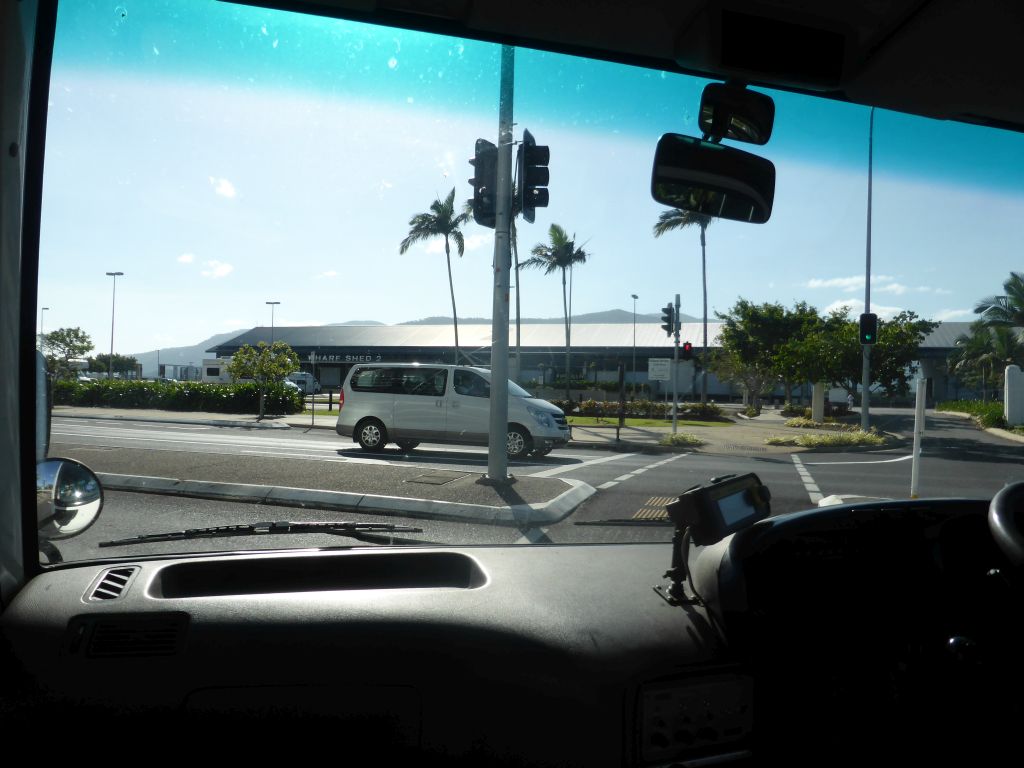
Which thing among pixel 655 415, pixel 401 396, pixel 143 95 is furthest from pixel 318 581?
pixel 655 415

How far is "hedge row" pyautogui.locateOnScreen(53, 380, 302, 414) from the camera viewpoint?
2.45 metres

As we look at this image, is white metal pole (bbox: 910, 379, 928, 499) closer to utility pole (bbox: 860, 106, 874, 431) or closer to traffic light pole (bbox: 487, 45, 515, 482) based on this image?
utility pole (bbox: 860, 106, 874, 431)

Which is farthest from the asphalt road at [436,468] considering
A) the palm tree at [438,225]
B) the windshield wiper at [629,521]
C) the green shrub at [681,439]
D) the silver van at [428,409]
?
the palm tree at [438,225]

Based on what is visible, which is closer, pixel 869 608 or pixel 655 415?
pixel 869 608

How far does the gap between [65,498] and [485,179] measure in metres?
1.76

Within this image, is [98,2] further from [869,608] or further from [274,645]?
[869,608]

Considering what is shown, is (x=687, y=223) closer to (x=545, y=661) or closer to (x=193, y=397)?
(x=545, y=661)

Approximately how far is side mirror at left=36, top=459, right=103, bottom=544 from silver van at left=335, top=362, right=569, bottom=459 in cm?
112

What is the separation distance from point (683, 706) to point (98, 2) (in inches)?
92.9

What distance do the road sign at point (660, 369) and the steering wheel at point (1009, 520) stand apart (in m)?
2.01

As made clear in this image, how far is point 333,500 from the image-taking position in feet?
8.54

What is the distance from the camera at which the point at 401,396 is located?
330cm

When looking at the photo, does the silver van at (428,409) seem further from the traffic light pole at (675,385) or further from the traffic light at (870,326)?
the traffic light at (870,326)

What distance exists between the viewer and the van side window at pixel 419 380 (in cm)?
315
